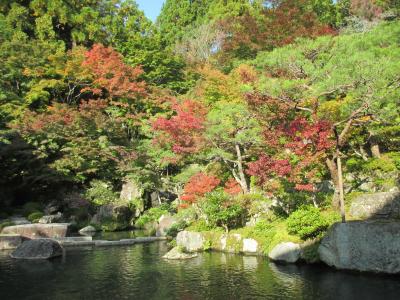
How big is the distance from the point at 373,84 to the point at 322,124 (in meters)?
2.67

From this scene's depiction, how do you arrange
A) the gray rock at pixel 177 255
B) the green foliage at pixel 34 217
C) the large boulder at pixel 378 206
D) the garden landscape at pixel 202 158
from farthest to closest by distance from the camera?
1. the green foliage at pixel 34 217
2. the gray rock at pixel 177 255
3. the large boulder at pixel 378 206
4. the garden landscape at pixel 202 158

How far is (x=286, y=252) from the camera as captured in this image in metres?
15.5

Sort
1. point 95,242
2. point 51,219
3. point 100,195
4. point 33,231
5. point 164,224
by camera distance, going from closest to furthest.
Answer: point 95,242 < point 33,231 < point 164,224 < point 51,219 < point 100,195

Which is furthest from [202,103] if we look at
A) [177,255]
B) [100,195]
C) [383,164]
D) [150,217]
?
[177,255]

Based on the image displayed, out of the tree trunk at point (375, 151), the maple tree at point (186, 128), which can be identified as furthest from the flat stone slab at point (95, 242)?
the tree trunk at point (375, 151)

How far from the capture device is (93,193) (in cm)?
2952

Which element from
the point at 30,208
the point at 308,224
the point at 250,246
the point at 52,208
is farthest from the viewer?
the point at 52,208

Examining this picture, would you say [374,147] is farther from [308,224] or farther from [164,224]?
[164,224]

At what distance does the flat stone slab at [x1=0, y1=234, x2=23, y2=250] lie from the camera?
66.8ft

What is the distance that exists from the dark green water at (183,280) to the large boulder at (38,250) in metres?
0.95

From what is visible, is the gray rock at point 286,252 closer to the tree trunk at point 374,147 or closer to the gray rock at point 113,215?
the tree trunk at point 374,147

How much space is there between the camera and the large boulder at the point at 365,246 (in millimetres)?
12930

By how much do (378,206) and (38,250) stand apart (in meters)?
15.1

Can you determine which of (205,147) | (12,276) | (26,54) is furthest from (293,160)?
(26,54)
